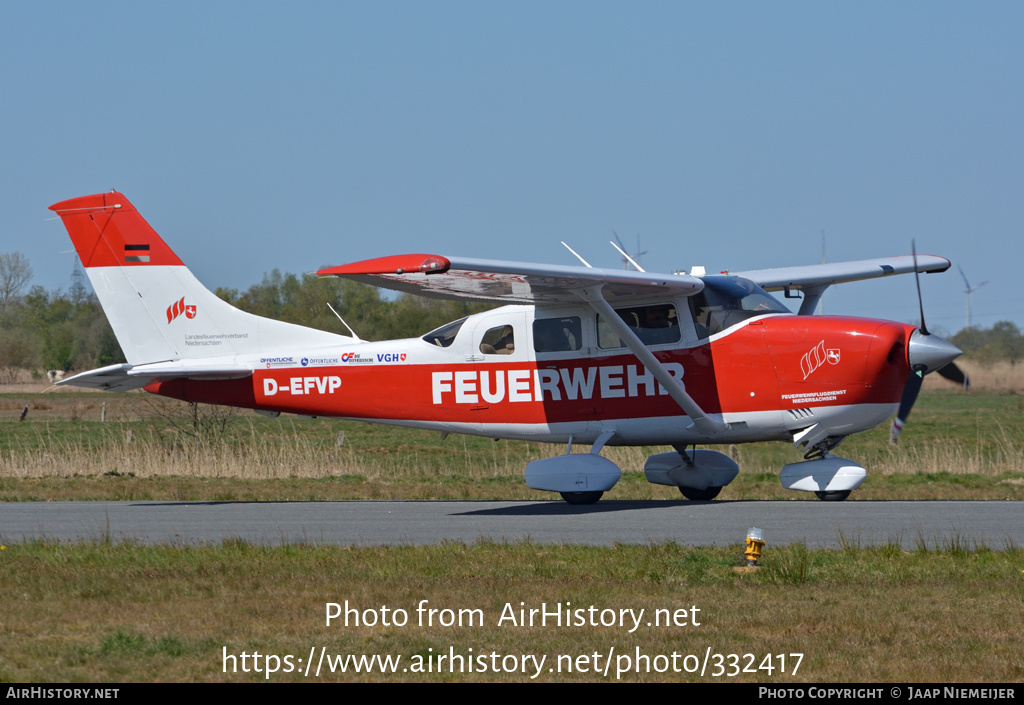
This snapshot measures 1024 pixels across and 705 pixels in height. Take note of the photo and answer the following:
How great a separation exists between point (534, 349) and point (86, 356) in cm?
5296

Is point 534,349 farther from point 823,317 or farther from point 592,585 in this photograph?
point 592,585

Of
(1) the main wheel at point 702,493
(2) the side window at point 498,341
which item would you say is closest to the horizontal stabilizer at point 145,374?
(2) the side window at point 498,341

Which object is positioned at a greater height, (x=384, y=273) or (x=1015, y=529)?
(x=384, y=273)

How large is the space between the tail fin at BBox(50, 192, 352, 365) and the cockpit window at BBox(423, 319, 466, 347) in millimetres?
1745

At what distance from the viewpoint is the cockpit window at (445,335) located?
1622 centimetres

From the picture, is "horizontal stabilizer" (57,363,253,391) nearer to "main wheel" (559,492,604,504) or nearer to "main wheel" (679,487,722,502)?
"main wheel" (559,492,604,504)

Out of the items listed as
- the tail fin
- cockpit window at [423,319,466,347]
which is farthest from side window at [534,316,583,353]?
the tail fin

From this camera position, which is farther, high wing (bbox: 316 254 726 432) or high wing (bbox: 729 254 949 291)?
high wing (bbox: 729 254 949 291)

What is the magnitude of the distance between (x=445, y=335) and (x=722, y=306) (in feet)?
13.0

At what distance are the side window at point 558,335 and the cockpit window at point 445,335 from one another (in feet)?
4.05

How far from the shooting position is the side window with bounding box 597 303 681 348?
14992mm
